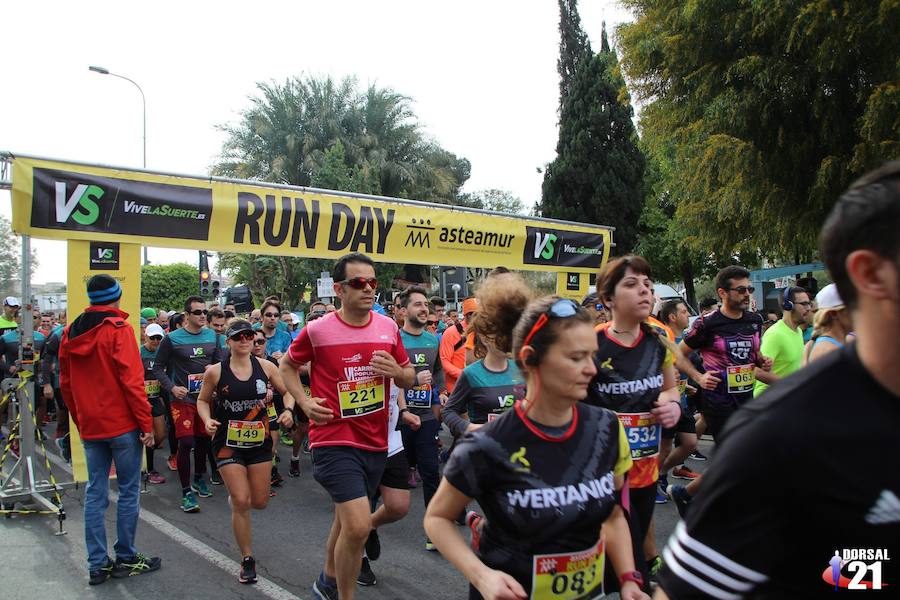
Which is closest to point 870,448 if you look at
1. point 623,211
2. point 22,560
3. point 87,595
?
point 87,595

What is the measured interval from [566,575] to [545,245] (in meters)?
9.59

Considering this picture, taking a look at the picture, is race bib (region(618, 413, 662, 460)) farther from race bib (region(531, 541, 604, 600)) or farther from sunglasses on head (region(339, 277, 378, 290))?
sunglasses on head (region(339, 277, 378, 290))

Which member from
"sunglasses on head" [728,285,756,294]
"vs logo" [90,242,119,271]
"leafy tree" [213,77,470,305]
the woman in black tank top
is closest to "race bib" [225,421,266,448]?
the woman in black tank top

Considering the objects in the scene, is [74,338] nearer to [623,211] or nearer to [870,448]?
[870,448]

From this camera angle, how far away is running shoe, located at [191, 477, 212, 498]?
314 inches

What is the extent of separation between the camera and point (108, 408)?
5.42 metres

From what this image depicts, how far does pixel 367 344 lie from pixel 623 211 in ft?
102

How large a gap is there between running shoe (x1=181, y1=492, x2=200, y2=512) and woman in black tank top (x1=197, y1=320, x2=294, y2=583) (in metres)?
1.70

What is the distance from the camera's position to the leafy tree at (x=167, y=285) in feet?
120

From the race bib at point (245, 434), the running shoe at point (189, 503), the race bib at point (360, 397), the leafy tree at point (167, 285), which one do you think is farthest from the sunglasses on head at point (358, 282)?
the leafy tree at point (167, 285)

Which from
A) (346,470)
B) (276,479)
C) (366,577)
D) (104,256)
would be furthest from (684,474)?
(104,256)

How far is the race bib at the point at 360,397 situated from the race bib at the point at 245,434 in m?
1.35

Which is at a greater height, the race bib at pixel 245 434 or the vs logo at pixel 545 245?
the vs logo at pixel 545 245

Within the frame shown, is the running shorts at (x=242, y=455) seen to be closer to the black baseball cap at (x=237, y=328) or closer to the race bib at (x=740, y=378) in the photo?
the black baseball cap at (x=237, y=328)
